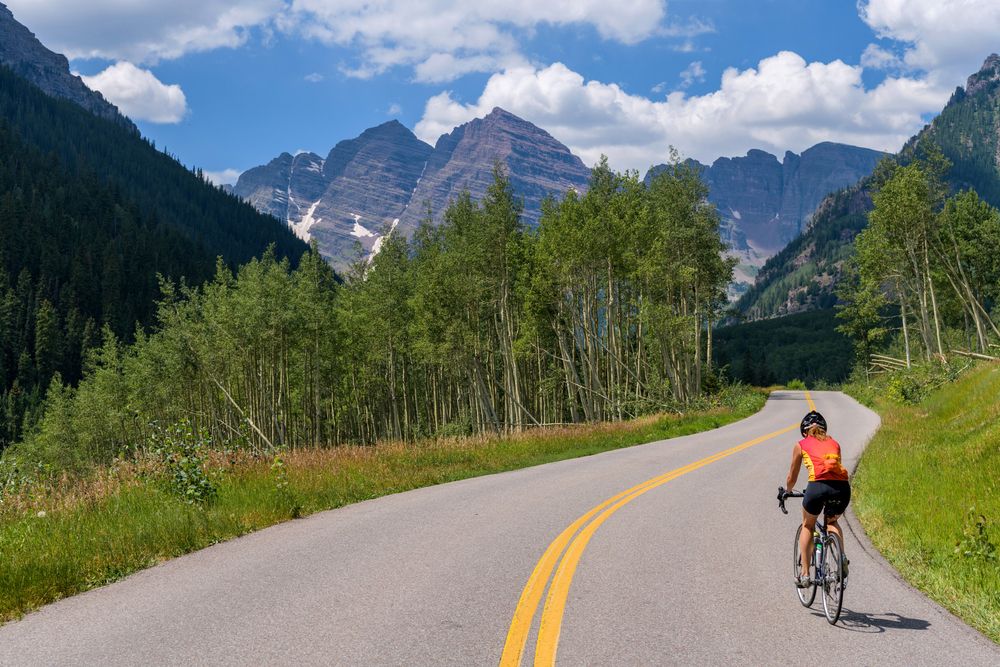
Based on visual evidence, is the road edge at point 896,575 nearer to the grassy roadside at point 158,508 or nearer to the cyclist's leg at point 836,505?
the cyclist's leg at point 836,505

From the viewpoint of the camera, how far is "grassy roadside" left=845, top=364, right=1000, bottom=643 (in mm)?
7047

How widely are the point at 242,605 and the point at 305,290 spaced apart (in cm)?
4251

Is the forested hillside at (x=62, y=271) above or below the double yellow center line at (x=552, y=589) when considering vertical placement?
above

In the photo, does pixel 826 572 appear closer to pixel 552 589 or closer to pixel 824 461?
pixel 824 461

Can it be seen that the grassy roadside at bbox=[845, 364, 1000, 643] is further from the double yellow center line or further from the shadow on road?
the double yellow center line

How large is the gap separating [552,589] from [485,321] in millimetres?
35961

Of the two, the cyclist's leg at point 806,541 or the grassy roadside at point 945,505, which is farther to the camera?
the grassy roadside at point 945,505

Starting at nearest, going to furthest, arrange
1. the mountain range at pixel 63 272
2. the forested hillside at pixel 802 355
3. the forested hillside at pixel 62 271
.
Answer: the mountain range at pixel 63 272 → the forested hillside at pixel 62 271 → the forested hillside at pixel 802 355

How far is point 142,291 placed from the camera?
161 meters

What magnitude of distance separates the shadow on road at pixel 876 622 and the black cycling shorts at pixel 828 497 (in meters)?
0.94

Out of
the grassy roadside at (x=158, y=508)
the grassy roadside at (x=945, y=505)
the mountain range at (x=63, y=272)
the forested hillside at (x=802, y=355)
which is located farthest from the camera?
the forested hillside at (x=802, y=355)

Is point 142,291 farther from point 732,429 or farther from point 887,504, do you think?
point 887,504

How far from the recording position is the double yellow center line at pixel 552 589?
5.48 m

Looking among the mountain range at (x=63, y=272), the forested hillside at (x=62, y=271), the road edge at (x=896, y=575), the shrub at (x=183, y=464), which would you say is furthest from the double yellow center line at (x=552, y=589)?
the forested hillside at (x=62, y=271)
